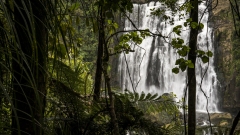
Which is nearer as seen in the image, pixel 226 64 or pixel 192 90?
pixel 192 90

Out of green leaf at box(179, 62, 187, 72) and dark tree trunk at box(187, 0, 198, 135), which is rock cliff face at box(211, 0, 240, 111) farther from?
green leaf at box(179, 62, 187, 72)

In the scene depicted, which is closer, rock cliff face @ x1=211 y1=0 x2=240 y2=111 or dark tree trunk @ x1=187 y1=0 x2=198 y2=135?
dark tree trunk @ x1=187 y1=0 x2=198 y2=135

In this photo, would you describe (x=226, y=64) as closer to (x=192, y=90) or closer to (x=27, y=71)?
(x=192, y=90)

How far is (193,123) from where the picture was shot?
2.51 meters

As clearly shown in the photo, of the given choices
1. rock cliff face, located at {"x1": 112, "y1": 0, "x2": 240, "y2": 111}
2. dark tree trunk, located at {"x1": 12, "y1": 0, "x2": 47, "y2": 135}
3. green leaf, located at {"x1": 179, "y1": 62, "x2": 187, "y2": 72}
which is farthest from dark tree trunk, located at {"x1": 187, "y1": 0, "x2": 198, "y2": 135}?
rock cliff face, located at {"x1": 112, "y1": 0, "x2": 240, "y2": 111}

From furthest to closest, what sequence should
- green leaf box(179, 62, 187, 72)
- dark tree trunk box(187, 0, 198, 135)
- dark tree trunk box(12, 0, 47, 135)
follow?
dark tree trunk box(187, 0, 198, 135), green leaf box(179, 62, 187, 72), dark tree trunk box(12, 0, 47, 135)

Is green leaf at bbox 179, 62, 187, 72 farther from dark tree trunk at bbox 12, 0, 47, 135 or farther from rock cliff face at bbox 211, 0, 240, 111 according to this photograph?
rock cliff face at bbox 211, 0, 240, 111

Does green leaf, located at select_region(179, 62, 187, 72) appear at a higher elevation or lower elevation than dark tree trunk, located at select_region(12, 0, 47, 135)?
lower

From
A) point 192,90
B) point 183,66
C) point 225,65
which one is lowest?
point 225,65

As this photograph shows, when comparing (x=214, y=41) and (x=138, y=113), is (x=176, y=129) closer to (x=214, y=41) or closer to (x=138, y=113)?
(x=138, y=113)

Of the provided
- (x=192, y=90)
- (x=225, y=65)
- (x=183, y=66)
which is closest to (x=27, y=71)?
(x=183, y=66)

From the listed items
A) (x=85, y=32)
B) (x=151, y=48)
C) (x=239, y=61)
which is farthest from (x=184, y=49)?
(x=85, y=32)

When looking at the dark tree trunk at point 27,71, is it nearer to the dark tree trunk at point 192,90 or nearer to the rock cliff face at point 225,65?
the dark tree trunk at point 192,90

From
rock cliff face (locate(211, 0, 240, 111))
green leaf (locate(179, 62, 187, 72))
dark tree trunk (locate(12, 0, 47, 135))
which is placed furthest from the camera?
rock cliff face (locate(211, 0, 240, 111))
